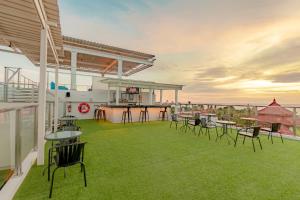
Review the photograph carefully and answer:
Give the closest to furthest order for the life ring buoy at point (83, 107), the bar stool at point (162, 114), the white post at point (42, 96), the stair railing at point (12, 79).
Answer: the white post at point (42, 96)
the stair railing at point (12, 79)
the life ring buoy at point (83, 107)
the bar stool at point (162, 114)

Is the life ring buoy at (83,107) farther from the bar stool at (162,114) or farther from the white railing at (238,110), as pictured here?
the white railing at (238,110)

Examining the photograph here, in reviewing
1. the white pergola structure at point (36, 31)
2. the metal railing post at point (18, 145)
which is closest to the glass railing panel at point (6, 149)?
the metal railing post at point (18, 145)

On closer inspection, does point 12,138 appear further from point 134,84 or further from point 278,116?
point 278,116

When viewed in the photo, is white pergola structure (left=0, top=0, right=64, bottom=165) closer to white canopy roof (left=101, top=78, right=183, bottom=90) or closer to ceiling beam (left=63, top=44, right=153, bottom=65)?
white canopy roof (left=101, top=78, right=183, bottom=90)

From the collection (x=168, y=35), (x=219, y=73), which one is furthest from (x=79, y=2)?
(x=219, y=73)

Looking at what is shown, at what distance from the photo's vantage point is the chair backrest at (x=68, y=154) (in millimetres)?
2320

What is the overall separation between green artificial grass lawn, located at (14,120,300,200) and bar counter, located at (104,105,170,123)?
19.0 ft

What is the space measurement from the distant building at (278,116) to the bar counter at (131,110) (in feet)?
20.9

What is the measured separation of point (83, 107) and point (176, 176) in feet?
36.1

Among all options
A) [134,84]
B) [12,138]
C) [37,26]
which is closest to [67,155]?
[12,138]

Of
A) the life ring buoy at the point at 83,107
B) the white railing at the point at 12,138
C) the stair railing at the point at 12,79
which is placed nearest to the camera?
the white railing at the point at 12,138

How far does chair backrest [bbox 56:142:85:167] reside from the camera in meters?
2.32

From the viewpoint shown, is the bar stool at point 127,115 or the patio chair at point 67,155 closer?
the patio chair at point 67,155

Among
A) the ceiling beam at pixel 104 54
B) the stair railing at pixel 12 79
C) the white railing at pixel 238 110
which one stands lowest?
the white railing at pixel 238 110
